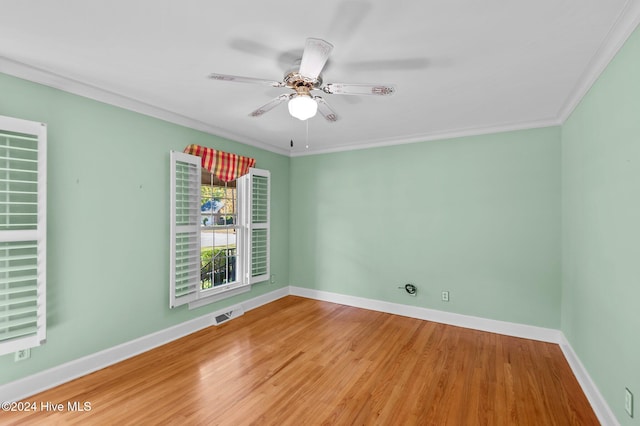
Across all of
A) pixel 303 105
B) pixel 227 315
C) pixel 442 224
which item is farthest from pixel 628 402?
pixel 227 315

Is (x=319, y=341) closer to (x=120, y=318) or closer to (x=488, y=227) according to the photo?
(x=120, y=318)

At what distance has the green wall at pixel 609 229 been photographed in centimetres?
161

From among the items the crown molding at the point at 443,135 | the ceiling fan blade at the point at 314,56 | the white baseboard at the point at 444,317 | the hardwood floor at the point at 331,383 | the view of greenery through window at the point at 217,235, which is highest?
the crown molding at the point at 443,135

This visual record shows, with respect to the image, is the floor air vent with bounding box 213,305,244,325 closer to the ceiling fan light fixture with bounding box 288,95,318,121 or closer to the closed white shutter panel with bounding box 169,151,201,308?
the closed white shutter panel with bounding box 169,151,201,308

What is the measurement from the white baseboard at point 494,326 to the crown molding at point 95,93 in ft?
9.67

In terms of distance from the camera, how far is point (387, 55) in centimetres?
197

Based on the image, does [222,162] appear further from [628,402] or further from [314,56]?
[628,402]

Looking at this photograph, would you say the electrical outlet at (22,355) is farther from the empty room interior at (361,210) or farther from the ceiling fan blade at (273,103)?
the ceiling fan blade at (273,103)

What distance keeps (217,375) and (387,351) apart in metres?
1.67

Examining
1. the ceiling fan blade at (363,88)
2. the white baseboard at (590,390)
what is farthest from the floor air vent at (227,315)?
the white baseboard at (590,390)

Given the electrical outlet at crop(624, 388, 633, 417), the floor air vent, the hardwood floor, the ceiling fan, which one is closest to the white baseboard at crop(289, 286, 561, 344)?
the hardwood floor

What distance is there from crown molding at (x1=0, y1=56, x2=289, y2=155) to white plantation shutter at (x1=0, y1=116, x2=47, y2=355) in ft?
1.34

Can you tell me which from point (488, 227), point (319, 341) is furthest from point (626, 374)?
point (319, 341)

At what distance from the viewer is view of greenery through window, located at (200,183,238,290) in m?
3.72
